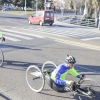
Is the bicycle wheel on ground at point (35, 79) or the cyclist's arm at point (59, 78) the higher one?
the cyclist's arm at point (59, 78)

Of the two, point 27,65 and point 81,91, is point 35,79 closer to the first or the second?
point 81,91

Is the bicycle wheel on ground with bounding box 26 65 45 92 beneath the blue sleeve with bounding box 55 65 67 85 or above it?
beneath

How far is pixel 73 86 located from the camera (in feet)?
17.7

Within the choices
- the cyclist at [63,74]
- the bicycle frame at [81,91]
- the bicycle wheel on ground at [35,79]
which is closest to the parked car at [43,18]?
the bicycle wheel on ground at [35,79]

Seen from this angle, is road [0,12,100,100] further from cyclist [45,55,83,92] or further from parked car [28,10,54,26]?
parked car [28,10,54,26]

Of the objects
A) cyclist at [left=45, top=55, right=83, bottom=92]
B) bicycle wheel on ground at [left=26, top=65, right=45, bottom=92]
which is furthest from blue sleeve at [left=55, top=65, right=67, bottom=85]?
bicycle wheel on ground at [left=26, top=65, right=45, bottom=92]

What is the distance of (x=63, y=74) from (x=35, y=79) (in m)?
1.10

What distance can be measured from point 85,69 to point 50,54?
9.97 feet

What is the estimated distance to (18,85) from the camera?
22.4 ft

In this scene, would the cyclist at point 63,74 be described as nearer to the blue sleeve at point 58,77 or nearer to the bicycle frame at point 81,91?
the blue sleeve at point 58,77

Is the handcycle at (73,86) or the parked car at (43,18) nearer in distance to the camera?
the handcycle at (73,86)

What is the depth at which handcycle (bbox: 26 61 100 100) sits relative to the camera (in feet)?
17.8

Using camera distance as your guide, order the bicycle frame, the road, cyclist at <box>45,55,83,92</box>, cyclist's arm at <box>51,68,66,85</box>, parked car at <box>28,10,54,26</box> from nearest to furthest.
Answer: the bicycle frame → cyclist at <box>45,55,83,92</box> → cyclist's arm at <box>51,68,66,85</box> → the road → parked car at <box>28,10,54,26</box>

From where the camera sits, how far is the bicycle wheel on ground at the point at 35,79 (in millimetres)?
6180
